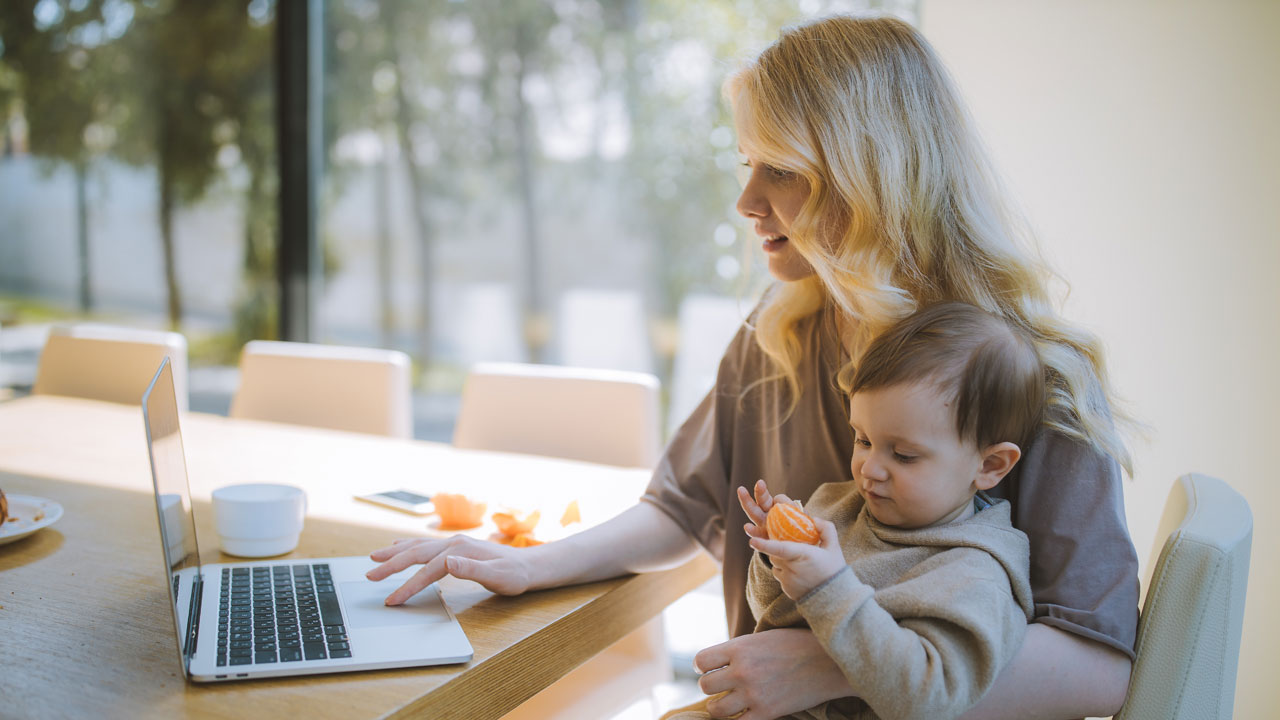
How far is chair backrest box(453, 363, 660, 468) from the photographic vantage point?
2.17 meters

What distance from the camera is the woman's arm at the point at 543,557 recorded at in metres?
1.21

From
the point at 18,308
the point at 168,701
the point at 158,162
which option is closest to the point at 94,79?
the point at 158,162

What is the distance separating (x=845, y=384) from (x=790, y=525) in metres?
0.35

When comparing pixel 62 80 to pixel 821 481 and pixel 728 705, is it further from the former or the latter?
pixel 728 705

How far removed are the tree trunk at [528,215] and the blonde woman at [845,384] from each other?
74.8 inches

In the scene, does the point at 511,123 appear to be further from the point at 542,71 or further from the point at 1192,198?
the point at 1192,198

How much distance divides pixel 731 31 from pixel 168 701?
2550mm

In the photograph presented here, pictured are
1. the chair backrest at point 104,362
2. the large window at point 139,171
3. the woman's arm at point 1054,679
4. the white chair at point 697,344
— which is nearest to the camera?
the woman's arm at point 1054,679

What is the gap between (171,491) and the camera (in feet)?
3.54

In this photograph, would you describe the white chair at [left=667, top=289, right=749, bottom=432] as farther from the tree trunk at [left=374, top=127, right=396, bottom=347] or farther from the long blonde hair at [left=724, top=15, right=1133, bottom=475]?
the long blonde hair at [left=724, top=15, right=1133, bottom=475]

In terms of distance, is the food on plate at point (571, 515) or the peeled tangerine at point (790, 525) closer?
the peeled tangerine at point (790, 525)

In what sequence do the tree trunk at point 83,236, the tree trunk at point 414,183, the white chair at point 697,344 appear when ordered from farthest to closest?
the tree trunk at point 83,236 → the tree trunk at point 414,183 → the white chair at point 697,344

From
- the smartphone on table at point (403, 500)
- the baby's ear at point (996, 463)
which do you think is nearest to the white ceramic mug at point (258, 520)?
the smartphone on table at point (403, 500)

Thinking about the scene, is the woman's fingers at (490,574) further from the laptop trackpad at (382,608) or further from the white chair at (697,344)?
the white chair at (697,344)
